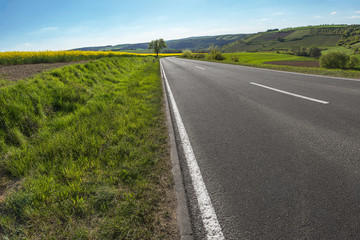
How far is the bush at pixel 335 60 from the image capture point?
17.0 meters

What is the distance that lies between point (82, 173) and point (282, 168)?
2839 mm

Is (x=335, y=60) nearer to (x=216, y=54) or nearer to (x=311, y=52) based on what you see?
(x=216, y=54)

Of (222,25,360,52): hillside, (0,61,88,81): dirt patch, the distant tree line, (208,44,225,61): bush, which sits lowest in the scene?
(0,61,88,81): dirt patch

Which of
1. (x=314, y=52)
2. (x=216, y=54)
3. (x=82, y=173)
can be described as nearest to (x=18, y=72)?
(x=82, y=173)

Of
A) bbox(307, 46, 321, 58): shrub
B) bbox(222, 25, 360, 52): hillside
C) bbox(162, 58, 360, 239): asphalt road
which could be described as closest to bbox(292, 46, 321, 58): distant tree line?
bbox(307, 46, 321, 58): shrub

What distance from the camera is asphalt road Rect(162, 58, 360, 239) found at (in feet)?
5.55

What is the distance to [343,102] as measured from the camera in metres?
4.75

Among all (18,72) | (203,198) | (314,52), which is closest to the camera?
(203,198)

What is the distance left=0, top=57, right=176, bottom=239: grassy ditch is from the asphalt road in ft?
1.81

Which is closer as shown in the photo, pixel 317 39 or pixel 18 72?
pixel 18 72

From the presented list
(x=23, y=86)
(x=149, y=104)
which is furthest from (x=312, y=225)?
(x=23, y=86)

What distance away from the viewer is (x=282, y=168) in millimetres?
2445

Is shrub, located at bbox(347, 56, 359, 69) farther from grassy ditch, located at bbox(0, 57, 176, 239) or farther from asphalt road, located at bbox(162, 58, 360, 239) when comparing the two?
grassy ditch, located at bbox(0, 57, 176, 239)

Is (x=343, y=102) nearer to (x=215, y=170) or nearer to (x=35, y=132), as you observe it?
(x=215, y=170)
